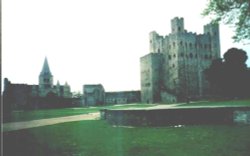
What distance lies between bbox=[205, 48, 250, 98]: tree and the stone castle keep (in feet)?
59.4

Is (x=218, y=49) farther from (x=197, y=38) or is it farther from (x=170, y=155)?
(x=170, y=155)

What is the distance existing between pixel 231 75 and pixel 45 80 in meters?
66.9

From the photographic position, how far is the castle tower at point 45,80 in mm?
93625

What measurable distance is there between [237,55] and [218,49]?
26.7 meters

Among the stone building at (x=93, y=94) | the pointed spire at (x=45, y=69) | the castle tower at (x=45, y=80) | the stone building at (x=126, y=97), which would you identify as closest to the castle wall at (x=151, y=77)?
the stone building at (x=126, y=97)

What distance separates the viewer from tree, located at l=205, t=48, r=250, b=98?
41750 mm

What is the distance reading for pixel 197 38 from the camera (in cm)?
6981

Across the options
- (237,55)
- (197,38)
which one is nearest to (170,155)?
(237,55)

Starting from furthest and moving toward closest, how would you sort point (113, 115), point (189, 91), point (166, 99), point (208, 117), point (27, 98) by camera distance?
point (27, 98)
point (189, 91)
point (166, 99)
point (113, 115)
point (208, 117)

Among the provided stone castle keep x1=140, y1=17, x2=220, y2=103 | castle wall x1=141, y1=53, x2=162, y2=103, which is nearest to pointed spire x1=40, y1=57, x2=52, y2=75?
stone castle keep x1=140, y1=17, x2=220, y2=103

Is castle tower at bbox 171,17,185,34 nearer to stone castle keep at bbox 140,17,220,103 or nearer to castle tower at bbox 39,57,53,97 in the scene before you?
stone castle keep at bbox 140,17,220,103

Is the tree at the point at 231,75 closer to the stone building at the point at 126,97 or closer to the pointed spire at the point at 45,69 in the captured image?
the stone building at the point at 126,97

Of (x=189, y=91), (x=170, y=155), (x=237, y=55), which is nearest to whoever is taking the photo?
(x=170, y=155)

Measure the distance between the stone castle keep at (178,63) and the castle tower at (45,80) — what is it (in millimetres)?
37361
